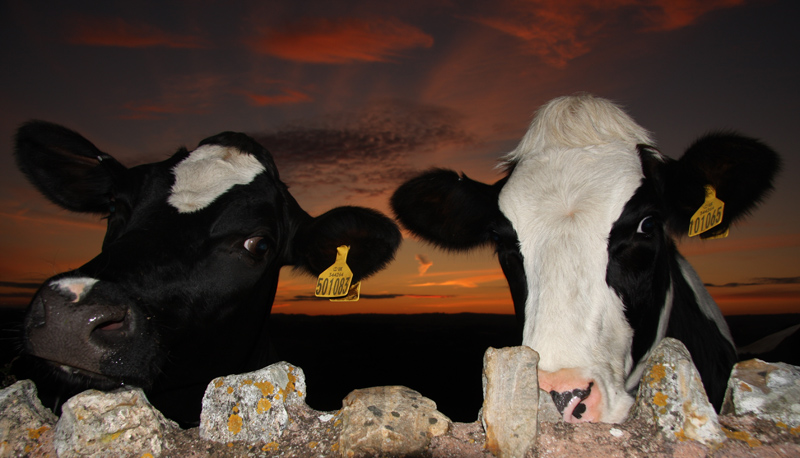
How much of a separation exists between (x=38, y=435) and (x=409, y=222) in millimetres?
3059

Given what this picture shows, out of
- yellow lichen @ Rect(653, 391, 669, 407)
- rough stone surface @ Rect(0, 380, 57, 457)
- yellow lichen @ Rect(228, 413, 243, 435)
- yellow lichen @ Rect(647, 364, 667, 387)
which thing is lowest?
rough stone surface @ Rect(0, 380, 57, 457)

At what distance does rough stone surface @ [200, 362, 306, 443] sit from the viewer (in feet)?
5.40

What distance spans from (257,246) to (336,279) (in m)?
0.77

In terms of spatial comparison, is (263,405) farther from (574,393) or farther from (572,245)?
(572,245)

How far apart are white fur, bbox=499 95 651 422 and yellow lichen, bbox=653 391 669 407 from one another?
0.57 metres

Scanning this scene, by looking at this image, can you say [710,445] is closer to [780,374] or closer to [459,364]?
[780,374]

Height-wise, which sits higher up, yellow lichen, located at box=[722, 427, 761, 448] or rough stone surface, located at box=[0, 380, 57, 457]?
yellow lichen, located at box=[722, 427, 761, 448]

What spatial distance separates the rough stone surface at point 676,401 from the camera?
1.42 m

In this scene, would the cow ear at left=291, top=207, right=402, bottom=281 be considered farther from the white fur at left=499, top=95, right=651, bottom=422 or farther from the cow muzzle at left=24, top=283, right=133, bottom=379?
the cow muzzle at left=24, top=283, right=133, bottom=379

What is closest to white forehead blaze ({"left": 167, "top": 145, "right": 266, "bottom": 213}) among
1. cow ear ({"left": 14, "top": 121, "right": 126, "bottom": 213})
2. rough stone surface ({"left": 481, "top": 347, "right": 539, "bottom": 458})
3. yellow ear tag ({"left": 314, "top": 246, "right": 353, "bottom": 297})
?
cow ear ({"left": 14, "top": 121, "right": 126, "bottom": 213})

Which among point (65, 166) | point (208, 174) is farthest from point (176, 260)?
point (65, 166)

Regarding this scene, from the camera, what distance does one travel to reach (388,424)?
1547 mm

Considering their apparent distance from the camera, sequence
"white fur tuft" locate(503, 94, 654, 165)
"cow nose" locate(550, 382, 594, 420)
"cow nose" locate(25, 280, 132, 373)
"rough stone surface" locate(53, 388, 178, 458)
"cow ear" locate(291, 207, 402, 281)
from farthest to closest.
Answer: "cow ear" locate(291, 207, 402, 281), "white fur tuft" locate(503, 94, 654, 165), "cow nose" locate(25, 280, 132, 373), "cow nose" locate(550, 382, 594, 420), "rough stone surface" locate(53, 388, 178, 458)

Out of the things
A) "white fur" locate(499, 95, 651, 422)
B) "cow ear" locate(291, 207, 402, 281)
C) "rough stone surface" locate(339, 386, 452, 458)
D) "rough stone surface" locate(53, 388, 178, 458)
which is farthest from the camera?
"cow ear" locate(291, 207, 402, 281)
